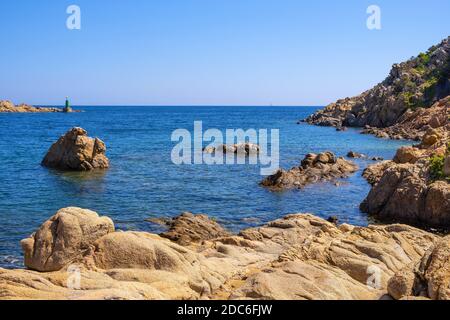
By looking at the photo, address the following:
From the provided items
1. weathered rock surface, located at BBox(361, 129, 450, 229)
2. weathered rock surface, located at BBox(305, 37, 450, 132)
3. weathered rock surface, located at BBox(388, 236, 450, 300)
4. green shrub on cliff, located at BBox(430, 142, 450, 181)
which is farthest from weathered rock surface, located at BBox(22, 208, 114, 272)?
weathered rock surface, located at BBox(305, 37, 450, 132)

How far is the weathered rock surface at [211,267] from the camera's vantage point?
13062mm

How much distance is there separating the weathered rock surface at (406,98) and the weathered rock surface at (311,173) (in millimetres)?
34216

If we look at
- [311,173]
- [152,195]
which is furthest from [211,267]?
[311,173]

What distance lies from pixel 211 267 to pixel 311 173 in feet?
96.4

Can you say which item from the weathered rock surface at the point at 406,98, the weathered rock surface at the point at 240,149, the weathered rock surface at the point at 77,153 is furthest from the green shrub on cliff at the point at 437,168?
the weathered rock surface at the point at 406,98

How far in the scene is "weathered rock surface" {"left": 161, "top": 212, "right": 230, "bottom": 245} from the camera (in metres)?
24.9

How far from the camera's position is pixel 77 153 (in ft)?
160

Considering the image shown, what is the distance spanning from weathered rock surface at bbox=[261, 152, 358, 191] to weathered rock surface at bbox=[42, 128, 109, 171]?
59.7ft

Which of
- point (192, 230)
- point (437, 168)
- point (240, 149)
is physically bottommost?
point (192, 230)

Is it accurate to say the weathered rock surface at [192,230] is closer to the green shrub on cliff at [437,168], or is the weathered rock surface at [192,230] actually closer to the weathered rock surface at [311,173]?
the green shrub on cliff at [437,168]

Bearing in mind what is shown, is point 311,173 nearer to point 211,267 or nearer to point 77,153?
point 77,153

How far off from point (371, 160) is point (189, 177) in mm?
24011
